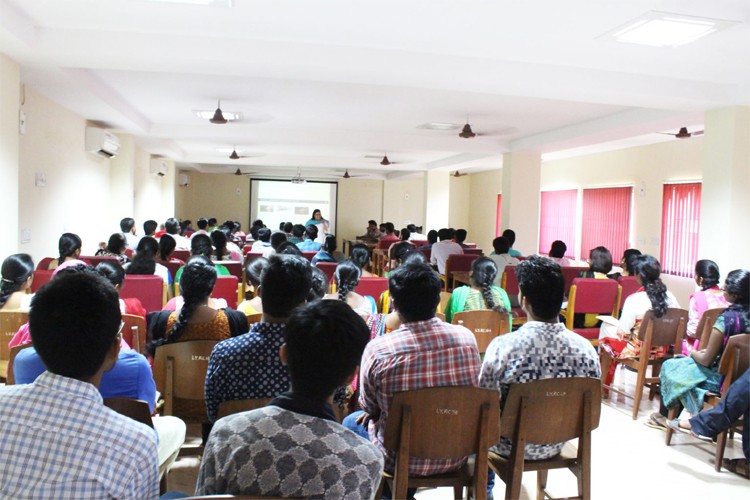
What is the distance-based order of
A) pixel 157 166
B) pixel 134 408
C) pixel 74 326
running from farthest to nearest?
pixel 157 166, pixel 134 408, pixel 74 326

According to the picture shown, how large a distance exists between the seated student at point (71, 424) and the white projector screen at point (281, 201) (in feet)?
53.5

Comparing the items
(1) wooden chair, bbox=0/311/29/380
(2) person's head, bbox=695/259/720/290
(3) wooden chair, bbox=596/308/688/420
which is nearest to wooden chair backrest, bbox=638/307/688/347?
(3) wooden chair, bbox=596/308/688/420

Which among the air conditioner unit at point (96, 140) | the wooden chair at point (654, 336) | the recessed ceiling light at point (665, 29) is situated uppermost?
the recessed ceiling light at point (665, 29)

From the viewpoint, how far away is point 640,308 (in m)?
4.16

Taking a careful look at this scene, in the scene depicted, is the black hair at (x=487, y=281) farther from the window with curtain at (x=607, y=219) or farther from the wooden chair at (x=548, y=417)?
the window with curtain at (x=607, y=219)

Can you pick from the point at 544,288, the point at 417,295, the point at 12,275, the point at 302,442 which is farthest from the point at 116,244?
the point at 302,442

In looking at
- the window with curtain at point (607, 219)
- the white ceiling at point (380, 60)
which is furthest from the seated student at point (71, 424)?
the window with curtain at point (607, 219)

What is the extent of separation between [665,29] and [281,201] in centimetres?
1462

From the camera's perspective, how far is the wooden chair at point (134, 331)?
2.86 metres

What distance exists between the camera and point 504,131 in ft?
28.3

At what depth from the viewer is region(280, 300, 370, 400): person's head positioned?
4.46 feet

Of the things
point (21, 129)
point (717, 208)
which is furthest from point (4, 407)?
point (717, 208)

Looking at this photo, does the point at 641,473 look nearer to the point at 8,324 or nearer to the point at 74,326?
the point at 74,326

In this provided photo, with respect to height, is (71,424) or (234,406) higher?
(71,424)
